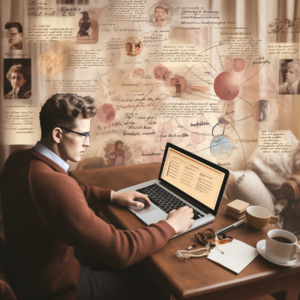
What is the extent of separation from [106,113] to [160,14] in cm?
76

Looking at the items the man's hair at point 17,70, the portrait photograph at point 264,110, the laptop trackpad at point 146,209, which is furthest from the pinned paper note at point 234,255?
the man's hair at point 17,70

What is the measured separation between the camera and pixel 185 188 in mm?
1392

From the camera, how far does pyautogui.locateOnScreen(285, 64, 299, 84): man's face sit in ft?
7.66

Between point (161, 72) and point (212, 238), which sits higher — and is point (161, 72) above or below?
above

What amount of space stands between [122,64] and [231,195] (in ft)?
4.10

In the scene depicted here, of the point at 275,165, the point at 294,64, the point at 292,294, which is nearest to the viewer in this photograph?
the point at 292,294

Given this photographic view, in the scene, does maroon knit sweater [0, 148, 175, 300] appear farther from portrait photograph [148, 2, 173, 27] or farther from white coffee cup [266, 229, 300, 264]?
portrait photograph [148, 2, 173, 27]

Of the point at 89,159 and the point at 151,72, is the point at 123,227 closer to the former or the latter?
the point at 89,159

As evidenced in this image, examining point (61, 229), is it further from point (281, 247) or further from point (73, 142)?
point (281, 247)

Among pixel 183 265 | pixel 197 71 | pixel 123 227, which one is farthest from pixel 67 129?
pixel 197 71

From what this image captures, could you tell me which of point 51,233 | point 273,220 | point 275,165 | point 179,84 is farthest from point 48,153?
point 275,165

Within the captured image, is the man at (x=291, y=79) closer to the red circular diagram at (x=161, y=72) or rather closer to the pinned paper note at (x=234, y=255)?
the red circular diagram at (x=161, y=72)

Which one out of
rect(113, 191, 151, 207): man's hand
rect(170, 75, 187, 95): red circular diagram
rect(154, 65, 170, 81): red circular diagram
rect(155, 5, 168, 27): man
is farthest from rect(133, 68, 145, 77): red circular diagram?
rect(113, 191, 151, 207): man's hand

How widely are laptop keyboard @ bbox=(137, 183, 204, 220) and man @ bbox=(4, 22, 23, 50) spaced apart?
135 centimetres
